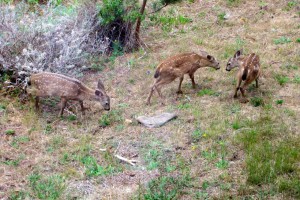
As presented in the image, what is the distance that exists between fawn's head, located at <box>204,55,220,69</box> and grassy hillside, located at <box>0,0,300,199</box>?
256mm

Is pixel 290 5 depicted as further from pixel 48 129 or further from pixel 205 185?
pixel 205 185

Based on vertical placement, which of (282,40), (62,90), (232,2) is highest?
(232,2)

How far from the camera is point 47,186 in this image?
7008 mm

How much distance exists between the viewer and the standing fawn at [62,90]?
9367 mm

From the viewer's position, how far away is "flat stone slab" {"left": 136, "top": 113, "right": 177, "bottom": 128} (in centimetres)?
888

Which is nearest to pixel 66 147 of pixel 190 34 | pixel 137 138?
pixel 137 138

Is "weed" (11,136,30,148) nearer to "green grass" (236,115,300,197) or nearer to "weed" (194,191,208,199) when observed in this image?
"weed" (194,191,208,199)

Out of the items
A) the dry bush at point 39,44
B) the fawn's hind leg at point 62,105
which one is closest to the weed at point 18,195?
the fawn's hind leg at point 62,105

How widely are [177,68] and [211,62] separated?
1101 mm

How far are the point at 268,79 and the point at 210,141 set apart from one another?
10.5ft

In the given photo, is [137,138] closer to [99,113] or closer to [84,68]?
[99,113]

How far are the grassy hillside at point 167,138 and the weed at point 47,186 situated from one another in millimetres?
15

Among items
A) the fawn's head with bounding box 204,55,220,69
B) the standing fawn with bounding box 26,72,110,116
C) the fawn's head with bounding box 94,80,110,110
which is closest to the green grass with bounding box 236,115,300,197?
the fawn's head with bounding box 204,55,220,69

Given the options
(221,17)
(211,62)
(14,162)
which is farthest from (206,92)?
(221,17)
